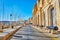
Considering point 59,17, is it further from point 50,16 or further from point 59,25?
point 50,16

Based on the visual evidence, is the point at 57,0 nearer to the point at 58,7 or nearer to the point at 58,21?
the point at 58,7

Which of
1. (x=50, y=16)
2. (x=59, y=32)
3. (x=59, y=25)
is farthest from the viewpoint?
(x=50, y=16)

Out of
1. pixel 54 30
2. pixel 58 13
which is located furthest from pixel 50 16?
pixel 54 30

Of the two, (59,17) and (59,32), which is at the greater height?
(59,17)

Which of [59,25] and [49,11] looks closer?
[59,25]

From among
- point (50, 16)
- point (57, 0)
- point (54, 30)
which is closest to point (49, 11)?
point (50, 16)

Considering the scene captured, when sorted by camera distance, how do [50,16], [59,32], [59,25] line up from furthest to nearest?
[50,16]
[59,25]
[59,32]

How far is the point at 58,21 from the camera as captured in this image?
31.8 m

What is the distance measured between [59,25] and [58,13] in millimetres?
2374

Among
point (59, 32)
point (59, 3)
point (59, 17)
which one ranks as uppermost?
point (59, 3)

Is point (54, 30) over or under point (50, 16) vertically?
under

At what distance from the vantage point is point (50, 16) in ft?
147

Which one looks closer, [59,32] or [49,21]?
[59,32]

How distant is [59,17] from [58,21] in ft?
2.74
